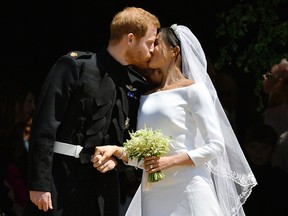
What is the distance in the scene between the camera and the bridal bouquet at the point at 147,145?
6367mm

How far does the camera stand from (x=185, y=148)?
6586mm

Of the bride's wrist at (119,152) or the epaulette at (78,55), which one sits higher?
the epaulette at (78,55)

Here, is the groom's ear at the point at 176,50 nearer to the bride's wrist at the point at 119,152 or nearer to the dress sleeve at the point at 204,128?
the dress sleeve at the point at 204,128

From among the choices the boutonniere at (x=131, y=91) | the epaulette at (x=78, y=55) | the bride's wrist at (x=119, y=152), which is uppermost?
the epaulette at (x=78, y=55)

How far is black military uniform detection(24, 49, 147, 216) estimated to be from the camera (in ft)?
20.8

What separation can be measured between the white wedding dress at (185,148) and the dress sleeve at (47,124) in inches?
25.0

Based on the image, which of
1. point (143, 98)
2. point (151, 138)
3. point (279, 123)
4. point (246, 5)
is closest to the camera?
point (151, 138)

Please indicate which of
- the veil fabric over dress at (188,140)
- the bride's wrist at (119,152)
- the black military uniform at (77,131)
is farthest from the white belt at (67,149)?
the veil fabric over dress at (188,140)

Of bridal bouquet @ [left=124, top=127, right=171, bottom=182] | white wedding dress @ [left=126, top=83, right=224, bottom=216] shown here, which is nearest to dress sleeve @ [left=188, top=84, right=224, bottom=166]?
white wedding dress @ [left=126, top=83, right=224, bottom=216]

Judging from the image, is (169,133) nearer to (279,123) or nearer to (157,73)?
(157,73)

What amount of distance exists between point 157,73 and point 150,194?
892mm

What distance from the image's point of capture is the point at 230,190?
691 centimetres

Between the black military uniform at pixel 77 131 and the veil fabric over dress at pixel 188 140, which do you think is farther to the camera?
the veil fabric over dress at pixel 188 140

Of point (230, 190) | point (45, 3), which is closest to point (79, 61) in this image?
point (230, 190)
